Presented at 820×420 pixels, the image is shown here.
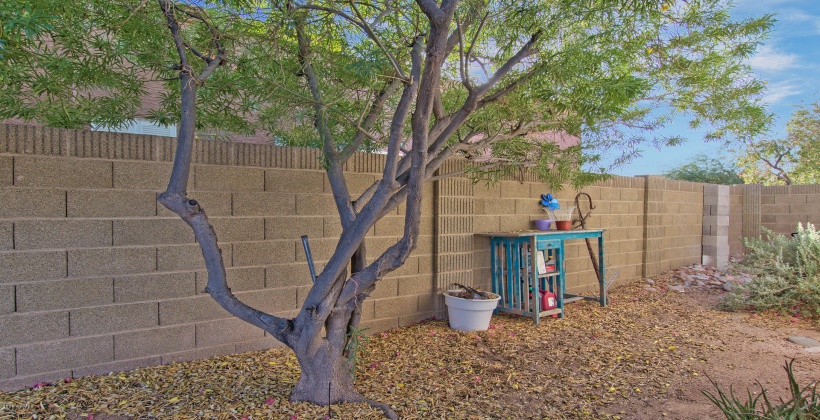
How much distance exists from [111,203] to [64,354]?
0.92m

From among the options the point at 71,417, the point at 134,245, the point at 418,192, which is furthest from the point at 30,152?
the point at 418,192

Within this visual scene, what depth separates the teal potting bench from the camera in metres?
5.20

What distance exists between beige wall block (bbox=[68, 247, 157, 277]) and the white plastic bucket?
2.46 meters

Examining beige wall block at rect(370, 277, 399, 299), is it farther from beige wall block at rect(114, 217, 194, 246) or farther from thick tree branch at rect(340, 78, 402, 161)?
beige wall block at rect(114, 217, 194, 246)

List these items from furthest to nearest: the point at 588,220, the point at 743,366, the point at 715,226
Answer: the point at 715,226, the point at 588,220, the point at 743,366

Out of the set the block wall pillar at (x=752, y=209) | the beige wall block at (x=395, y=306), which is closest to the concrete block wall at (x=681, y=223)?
the block wall pillar at (x=752, y=209)

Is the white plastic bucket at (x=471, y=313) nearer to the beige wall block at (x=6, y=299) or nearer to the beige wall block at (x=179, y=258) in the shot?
the beige wall block at (x=179, y=258)

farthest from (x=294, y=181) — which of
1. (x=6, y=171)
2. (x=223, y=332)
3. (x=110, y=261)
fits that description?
(x=6, y=171)

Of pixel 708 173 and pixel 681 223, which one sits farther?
pixel 708 173

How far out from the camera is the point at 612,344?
14.9 ft

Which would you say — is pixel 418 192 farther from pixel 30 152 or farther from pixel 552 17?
pixel 30 152

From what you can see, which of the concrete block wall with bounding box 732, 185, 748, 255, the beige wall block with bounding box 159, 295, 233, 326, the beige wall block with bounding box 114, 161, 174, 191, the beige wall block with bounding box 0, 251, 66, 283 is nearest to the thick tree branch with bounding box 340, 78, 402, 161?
the beige wall block with bounding box 114, 161, 174, 191

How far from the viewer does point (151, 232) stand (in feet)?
11.4

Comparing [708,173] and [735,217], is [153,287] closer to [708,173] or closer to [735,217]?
[735,217]
